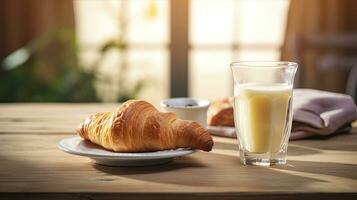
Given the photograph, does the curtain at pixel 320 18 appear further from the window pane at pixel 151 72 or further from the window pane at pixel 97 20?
the window pane at pixel 97 20

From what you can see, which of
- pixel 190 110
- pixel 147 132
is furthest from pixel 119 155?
pixel 190 110

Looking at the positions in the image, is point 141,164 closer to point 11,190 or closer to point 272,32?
point 11,190

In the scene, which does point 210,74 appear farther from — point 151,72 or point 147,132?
point 147,132

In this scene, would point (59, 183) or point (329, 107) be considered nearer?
point (59, 183)

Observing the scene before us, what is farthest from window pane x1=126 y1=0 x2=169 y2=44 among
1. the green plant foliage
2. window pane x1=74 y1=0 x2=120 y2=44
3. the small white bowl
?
the small white bowl

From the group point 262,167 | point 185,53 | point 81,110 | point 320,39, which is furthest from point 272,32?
point 262,167

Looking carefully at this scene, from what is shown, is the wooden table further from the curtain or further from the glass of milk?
the curtain

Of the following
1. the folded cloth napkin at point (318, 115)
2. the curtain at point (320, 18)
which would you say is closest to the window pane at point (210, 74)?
the curtain at point (320, 18)
